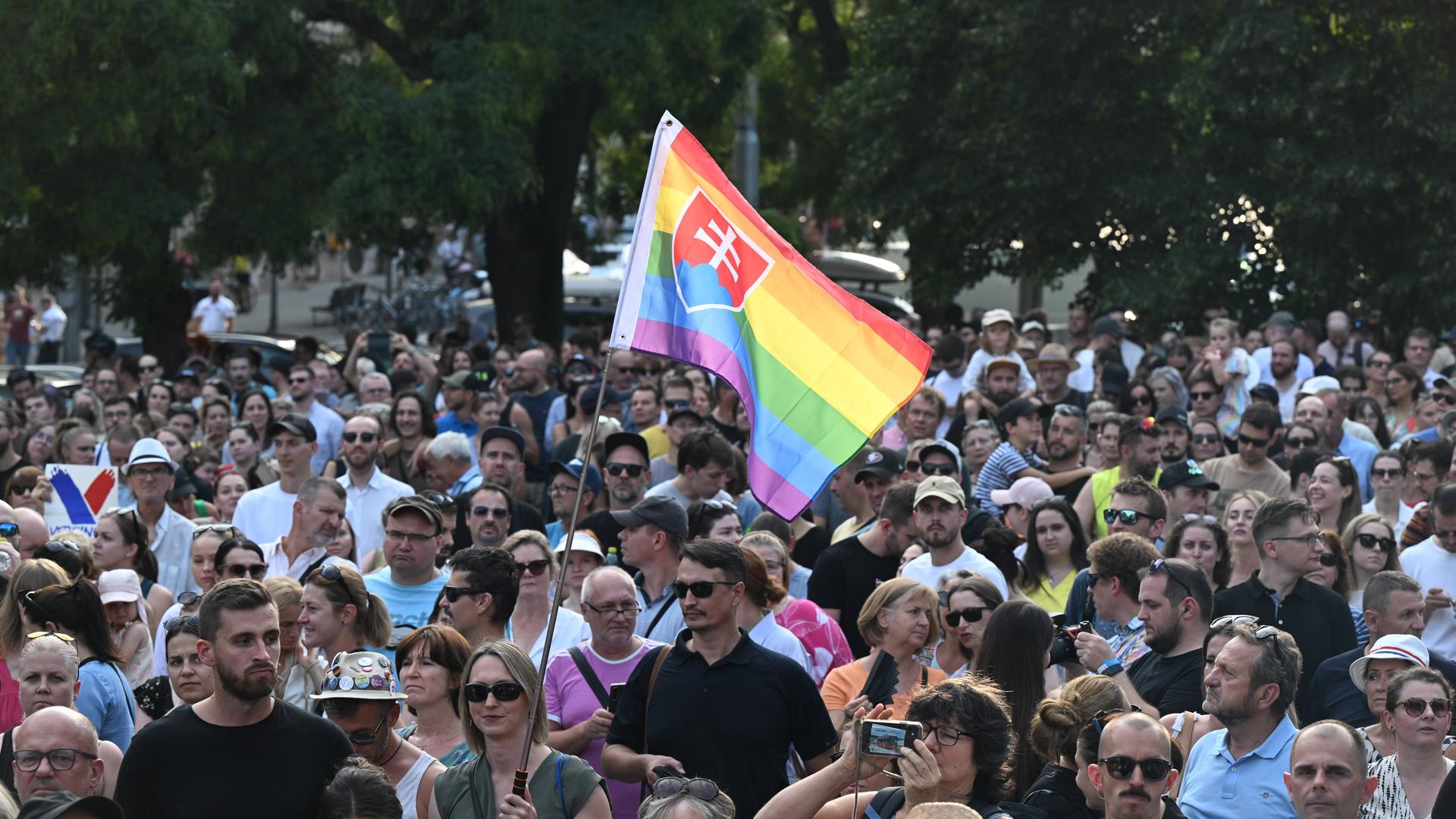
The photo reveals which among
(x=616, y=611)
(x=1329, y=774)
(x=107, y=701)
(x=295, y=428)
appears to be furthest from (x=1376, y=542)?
(x=295, y=428)

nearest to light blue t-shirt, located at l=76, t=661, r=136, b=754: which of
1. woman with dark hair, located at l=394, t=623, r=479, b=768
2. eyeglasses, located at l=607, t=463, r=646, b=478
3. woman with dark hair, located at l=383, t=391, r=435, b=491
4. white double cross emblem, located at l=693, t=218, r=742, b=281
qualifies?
woman with dark hair, located at l=394, t=623, r=479, b=768

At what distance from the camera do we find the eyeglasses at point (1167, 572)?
760cm

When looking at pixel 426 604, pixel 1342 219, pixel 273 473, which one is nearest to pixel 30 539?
pixel 426 604

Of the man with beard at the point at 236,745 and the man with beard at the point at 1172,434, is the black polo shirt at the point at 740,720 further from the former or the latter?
the man with beard at the point at 1172,434

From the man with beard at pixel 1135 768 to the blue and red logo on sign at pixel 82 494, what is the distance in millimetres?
7165

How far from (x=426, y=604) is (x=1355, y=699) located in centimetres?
387

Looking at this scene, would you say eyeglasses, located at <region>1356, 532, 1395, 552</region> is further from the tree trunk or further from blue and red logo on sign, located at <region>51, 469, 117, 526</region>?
the tree trunk

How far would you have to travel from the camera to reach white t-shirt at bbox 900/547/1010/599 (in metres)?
9.03

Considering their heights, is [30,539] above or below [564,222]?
below

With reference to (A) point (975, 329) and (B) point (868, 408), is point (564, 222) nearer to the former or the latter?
(A) point (975, 329)

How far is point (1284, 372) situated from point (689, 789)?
468 inches

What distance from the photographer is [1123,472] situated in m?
11.7

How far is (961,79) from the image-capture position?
961 inches

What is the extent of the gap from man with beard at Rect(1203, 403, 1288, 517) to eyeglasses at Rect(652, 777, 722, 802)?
266 inches
